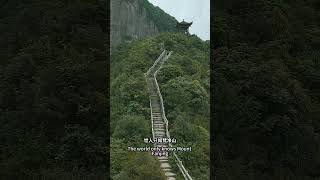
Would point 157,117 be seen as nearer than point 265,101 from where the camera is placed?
Yes

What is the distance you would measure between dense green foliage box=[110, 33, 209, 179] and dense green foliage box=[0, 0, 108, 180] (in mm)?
651

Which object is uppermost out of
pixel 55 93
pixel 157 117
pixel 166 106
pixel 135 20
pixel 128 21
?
pixel 135 20

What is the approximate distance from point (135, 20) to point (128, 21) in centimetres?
133

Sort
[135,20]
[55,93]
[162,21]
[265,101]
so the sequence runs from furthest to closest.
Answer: [162,21] → [135,20] → [265,101] → [55,93]

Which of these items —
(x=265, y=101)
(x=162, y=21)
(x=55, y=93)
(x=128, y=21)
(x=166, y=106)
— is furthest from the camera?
(x=162, y=21)

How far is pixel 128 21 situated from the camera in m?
27.9

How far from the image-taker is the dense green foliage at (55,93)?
14828mm

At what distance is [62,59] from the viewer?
17.0 metres

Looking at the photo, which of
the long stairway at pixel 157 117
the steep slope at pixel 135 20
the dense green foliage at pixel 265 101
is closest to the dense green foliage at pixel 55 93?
the long stairway at pixel 157 117

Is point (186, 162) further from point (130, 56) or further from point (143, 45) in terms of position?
point (143, 45)

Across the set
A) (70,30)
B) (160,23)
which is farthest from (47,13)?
(160,23)

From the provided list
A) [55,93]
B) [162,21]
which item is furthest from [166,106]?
[162,21]

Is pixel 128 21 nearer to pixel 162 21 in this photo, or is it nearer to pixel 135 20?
pixel 135 20

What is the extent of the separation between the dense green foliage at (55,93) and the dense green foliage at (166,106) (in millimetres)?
651
